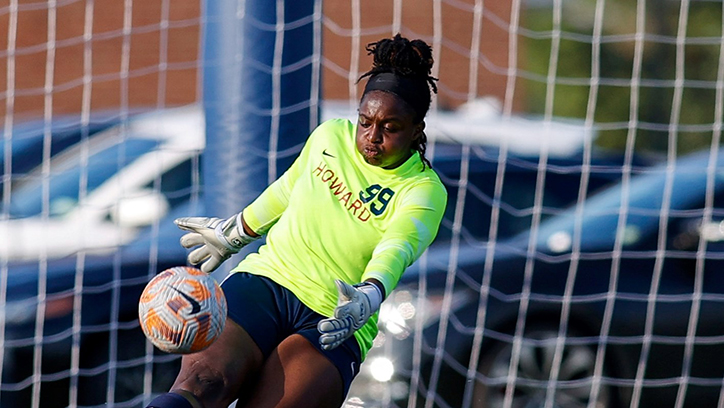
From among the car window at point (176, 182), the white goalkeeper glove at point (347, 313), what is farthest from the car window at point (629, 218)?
the white goalkeeper glove at point (347, 313)

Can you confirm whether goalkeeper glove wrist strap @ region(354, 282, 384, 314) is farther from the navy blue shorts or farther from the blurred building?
the blurred building

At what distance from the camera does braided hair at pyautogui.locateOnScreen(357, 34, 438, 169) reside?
145 inches

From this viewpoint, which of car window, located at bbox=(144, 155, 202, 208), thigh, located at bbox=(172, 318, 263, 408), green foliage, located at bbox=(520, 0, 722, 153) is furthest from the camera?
green foliage, located at bbox=(520, 0, 722, 153)

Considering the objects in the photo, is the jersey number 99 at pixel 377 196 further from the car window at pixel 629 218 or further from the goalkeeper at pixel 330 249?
the car window at pixel 629 218

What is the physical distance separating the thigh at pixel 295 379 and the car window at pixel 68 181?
10.5 ft

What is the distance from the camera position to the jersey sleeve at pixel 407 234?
11.3 ft

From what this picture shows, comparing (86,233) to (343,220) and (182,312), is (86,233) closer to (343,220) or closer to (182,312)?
(343,220)

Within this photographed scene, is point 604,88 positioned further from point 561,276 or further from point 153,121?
point 153,121

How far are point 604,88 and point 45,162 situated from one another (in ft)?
14.3

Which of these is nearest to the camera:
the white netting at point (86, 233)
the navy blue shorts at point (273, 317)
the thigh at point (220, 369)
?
the thigh at point (220, 369)

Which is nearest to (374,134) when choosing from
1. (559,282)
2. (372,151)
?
(372,151)

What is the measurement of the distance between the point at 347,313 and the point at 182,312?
0.50 m

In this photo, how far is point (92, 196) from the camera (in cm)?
636

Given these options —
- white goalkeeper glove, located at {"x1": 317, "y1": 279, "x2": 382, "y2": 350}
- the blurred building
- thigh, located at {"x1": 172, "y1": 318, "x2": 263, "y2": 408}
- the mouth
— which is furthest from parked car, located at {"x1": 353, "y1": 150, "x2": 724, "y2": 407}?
Answer: the blurred building
